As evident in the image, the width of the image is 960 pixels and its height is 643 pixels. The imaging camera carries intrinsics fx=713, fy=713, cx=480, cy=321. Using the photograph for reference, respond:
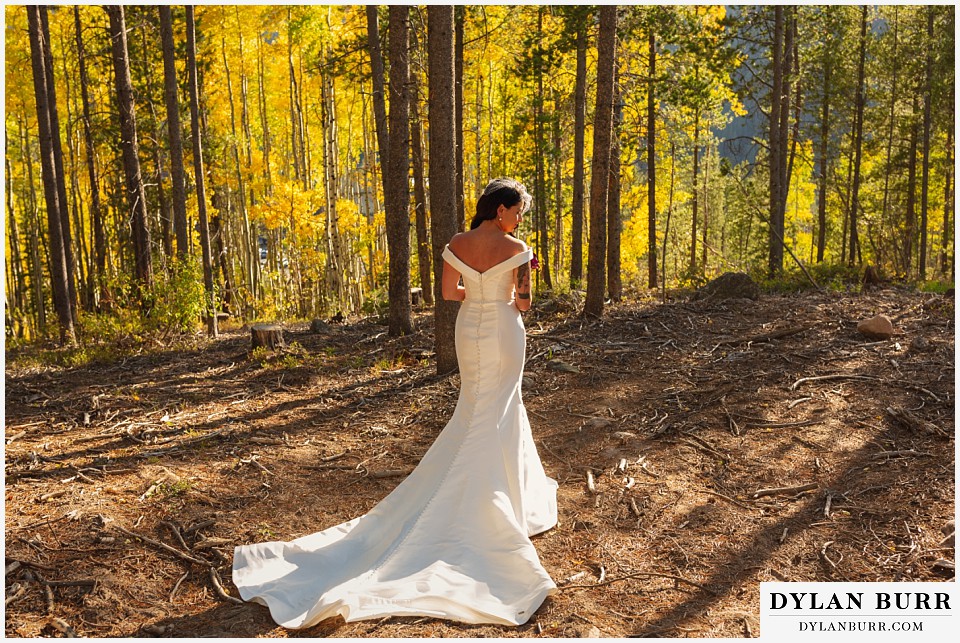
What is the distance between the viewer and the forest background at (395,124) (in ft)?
37.6

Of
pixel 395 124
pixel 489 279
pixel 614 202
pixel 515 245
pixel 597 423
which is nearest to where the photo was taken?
pixel 515 245

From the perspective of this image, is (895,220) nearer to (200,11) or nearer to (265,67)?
(265,67)

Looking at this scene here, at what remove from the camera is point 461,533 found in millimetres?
4848

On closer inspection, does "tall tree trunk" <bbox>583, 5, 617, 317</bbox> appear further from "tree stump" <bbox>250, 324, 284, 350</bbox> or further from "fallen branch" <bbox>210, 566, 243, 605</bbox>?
"fallen branch" <bbox>210, 566, 243, 605</bbox>

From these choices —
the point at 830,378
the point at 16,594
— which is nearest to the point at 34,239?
the point at 16,594

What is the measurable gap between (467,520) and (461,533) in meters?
0.11

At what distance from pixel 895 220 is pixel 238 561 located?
99.7 feet

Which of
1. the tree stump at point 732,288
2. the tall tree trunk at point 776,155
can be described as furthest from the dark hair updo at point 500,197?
the tall tree trunk at point 776,155

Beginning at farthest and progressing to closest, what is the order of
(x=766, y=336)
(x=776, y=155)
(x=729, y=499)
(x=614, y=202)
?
1. (x=776, y=155)
2. (x=614, y=202)
3. (x=766, y=336)
4. (x=729, y=499)

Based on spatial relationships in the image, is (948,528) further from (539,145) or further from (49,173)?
(49,173)

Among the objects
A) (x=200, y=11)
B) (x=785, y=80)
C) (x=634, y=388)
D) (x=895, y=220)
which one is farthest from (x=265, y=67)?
(x=895, y=220)

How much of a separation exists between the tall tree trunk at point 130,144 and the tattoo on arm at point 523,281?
29.2ft

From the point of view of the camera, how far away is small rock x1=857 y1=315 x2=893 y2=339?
9070 millimetres

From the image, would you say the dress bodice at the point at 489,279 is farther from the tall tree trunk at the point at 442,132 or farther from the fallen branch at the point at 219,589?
the tall tree trunk at the point at 442,132
